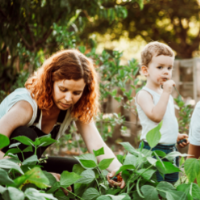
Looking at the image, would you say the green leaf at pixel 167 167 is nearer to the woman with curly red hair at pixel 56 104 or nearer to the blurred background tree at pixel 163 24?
the woman with curly red hair at pixel 56 104

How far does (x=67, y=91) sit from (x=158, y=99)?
25.0 inches

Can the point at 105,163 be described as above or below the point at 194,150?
above

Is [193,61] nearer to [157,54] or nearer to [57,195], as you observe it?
[157,54]

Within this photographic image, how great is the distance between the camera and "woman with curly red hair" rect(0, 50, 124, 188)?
1457 millimetres

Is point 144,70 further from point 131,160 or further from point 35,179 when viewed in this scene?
point 35,179

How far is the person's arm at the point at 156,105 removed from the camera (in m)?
1.63

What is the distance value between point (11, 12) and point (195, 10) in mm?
10729

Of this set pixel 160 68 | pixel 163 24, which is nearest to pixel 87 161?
pixel 160 68

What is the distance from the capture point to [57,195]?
877 mm

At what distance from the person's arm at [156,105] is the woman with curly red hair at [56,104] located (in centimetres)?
33

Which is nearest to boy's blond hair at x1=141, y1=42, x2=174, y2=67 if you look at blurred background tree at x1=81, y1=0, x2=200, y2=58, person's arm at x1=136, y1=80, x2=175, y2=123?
person's arm at x1=136, y1=80, x2=175, y2=123

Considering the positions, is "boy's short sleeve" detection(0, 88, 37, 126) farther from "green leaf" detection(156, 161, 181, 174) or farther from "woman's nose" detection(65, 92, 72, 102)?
"green leaf" detection(156, 161, 181, 174)

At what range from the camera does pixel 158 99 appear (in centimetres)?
175

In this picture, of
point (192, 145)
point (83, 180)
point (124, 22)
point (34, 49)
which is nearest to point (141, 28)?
point (124, 22)
